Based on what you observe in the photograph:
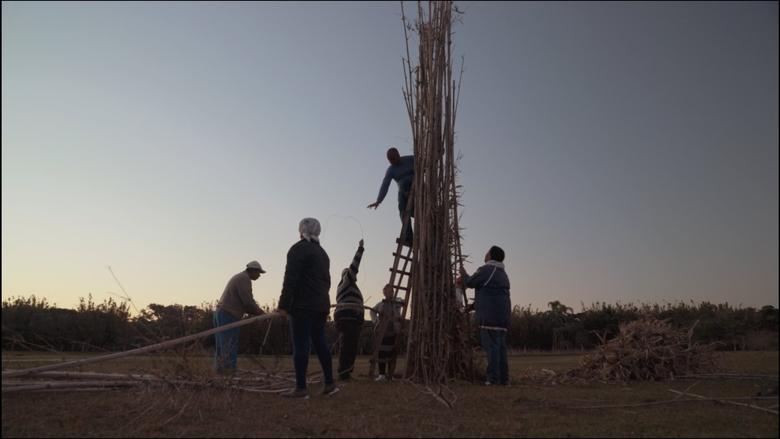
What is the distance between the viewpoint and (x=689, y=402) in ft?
18.1

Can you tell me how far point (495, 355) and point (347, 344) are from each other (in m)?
Result: 1.81

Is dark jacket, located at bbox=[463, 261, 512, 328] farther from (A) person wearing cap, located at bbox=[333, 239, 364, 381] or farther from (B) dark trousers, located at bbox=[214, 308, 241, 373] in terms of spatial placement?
(B) dark trousers, located at bbox=[214, 308, 241, 373]

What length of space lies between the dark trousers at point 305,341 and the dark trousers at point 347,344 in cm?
138

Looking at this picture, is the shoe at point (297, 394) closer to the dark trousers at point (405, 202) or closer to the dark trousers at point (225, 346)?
the dark trousers at point (225, 346)

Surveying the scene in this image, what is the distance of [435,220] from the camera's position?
290 inches

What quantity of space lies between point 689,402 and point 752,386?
1.82 m

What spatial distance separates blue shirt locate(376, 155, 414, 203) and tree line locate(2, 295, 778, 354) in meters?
2.10

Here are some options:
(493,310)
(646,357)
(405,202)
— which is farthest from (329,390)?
(646,357)

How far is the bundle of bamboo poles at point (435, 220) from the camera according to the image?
7090 mm

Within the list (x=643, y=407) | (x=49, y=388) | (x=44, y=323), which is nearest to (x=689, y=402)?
(x=643, y=407)

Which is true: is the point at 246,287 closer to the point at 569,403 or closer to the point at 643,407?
the point at 569,403

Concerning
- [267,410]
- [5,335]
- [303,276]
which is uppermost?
[303,276]

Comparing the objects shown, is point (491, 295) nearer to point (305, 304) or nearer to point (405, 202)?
point (405, 202)

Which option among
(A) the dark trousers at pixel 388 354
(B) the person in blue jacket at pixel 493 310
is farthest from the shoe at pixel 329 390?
(B) the person in blue jacket at pixel 493 310
